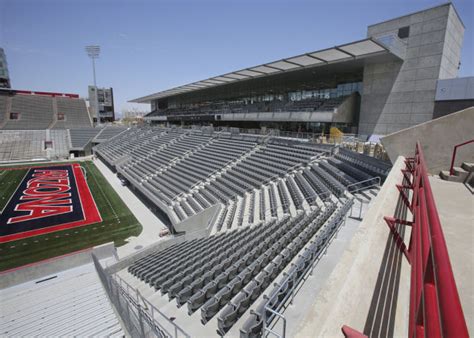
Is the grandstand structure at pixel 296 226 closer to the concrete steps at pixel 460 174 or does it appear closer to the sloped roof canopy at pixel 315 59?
the concrete steps at pixel 460 174

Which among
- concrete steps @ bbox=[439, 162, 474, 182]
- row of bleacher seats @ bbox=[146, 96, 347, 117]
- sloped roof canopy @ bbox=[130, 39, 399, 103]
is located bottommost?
concrete steps @ bbox=[439, 162, 474, 182]

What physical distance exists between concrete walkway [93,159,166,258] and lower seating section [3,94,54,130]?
36.1 meters

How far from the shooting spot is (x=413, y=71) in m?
17.1

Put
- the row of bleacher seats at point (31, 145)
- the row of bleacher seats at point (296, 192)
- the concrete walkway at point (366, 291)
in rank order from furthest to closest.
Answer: the row of bleacher seats at point (31, 145)
the row of bleacher seats at point (296, 192)
the concrete walkway at point (366, 291)

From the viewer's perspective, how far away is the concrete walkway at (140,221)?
1299cm

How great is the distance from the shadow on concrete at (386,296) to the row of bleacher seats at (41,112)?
62266mm

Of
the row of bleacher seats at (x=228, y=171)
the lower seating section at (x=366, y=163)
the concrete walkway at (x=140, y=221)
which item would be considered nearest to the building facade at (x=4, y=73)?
the row of bleacher seats at (x=228, y=171)

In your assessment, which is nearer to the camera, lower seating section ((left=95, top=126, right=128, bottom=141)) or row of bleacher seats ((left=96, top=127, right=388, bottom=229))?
row of bleacher seats ((left=96, top=127, right=388, bottom=229))

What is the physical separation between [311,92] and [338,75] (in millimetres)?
3831

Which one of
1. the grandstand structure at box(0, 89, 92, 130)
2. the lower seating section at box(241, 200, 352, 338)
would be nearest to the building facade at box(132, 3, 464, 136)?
the lower seating section at box(241, 200, 352, 338)

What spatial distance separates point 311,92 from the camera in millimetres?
27391

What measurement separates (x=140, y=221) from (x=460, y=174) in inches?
657

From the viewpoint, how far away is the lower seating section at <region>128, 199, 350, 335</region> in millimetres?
4913

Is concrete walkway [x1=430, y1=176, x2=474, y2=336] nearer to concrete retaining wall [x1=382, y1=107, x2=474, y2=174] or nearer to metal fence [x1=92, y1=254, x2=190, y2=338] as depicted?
concrete retaining wall [x1=382, y1=107, x2=474, y2=174]
